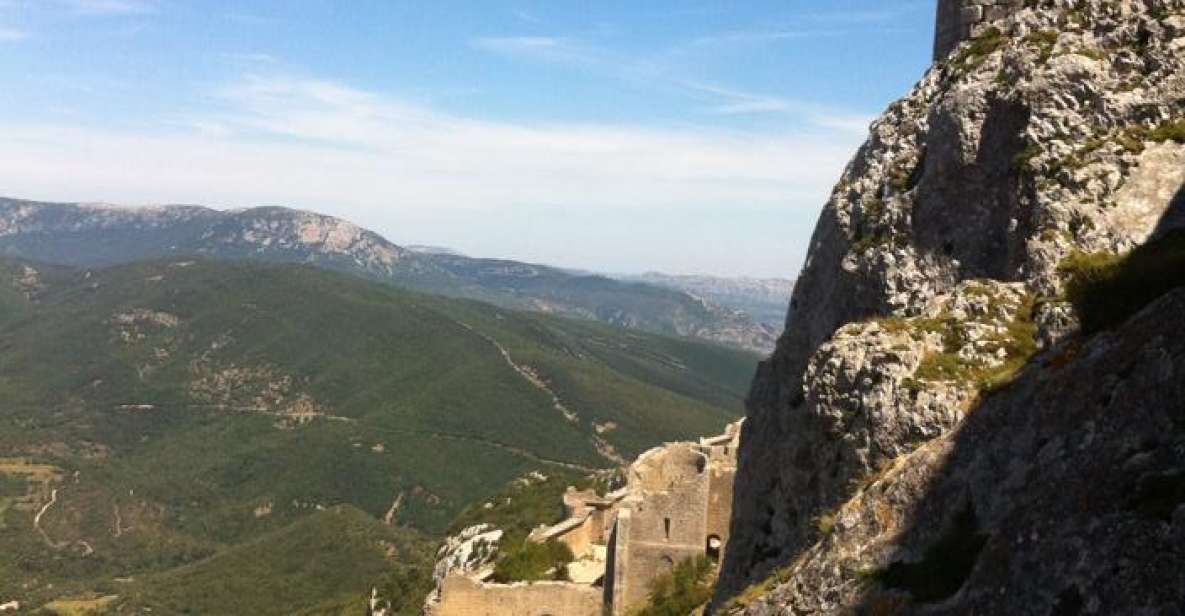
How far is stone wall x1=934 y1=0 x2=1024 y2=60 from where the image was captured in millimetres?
21109

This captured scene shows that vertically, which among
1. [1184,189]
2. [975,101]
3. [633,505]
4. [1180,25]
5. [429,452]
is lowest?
[429,452]

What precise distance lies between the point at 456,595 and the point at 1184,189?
64.7 ft

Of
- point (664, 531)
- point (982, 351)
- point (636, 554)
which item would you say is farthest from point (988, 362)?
point (636, 554)

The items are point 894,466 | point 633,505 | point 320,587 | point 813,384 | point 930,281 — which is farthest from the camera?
point 320,587

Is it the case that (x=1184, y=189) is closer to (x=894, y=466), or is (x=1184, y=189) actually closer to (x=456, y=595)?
(x=894, y=466)

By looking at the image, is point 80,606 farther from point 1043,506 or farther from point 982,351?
point 1043,506

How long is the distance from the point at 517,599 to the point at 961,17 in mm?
17905

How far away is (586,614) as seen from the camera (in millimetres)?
27281

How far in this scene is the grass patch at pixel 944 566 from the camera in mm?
10766

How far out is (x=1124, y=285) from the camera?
40.0 feet

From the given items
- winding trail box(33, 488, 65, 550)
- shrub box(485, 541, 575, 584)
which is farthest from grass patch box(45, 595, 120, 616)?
shrub box(485, 541, 575, 584)

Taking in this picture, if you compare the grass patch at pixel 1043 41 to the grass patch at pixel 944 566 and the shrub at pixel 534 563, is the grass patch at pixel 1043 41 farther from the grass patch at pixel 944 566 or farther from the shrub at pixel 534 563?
the shrub at pixel 534 563

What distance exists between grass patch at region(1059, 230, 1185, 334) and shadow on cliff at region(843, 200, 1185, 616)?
0.23 metres

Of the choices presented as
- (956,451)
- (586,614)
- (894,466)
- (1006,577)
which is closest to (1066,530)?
(1006,577)
